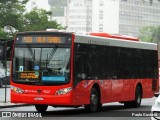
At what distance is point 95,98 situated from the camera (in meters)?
21.5

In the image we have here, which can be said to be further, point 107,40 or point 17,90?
point 107,40

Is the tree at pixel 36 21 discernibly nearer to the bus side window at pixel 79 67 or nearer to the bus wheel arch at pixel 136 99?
the bus wheel arch at pixel 136 99

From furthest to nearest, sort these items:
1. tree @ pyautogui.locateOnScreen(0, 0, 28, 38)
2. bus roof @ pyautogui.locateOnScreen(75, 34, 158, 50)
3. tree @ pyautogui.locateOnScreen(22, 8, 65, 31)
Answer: tree @ pyautogui.locateOnScreen(22, 8, 65, 31), tree @ pyautogui.locateOnScreen(0, 0, 28, 38), bus roof @ pyautogui.locateOnScreen(75, 34, 158, 50)

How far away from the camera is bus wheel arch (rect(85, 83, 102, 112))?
21.2 metres

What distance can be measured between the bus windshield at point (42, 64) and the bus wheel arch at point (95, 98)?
5.98 ft

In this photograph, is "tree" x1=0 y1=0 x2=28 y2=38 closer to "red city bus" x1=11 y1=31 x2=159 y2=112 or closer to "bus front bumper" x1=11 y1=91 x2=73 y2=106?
"red city bus" x1=11 y1=31 x2=159 y2=112

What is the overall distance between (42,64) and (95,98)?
8.29 ft

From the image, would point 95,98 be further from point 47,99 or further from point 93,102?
point 47,99

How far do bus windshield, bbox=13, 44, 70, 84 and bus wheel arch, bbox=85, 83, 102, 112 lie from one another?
1.82m

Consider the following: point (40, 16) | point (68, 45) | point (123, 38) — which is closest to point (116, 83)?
point (123, 38)

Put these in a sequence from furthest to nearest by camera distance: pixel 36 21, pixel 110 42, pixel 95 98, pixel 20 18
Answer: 1. pixel 36 21
2. pixel 20 18
3. pixel 110 42
4. pixel 95 98

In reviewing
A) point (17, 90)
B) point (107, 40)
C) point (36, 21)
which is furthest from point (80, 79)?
point (36, 21)

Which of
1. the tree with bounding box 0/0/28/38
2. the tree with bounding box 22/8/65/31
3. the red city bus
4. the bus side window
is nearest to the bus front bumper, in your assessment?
the red city bus

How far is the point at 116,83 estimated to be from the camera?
928 inches
